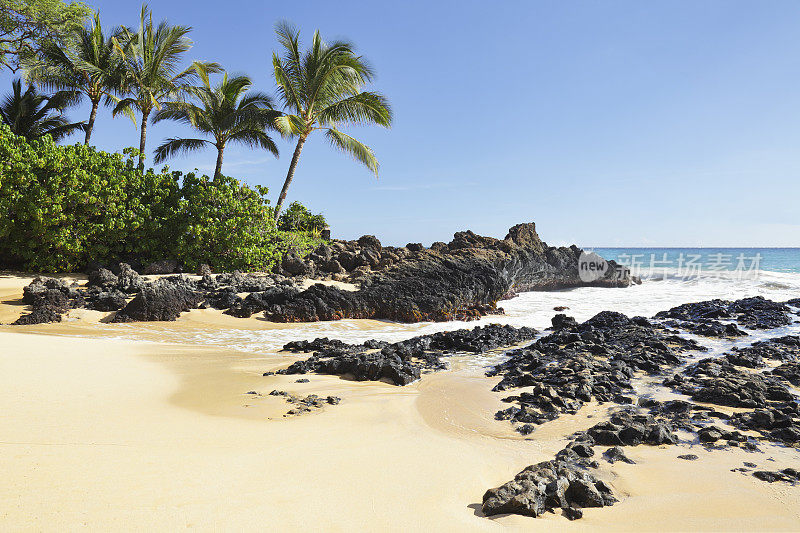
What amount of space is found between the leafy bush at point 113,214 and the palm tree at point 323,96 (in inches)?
136

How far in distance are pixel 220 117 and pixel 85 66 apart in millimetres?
5933

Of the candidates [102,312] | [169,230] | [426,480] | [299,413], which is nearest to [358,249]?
[169,230]

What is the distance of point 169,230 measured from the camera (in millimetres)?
14672

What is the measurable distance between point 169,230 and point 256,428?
43.8 feet

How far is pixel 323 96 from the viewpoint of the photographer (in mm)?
18578

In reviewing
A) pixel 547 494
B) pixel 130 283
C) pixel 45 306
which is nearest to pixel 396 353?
pixel 547 494

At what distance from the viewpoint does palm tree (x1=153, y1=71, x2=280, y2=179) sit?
19.5 meters

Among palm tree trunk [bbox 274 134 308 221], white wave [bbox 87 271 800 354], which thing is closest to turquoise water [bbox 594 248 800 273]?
white wave [bbox 87 271 800 354]

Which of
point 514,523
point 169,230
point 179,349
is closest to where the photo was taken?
point 514,523

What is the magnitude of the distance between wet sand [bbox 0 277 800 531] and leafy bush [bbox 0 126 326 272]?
31.9ft

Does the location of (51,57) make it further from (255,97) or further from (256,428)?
(256,428)

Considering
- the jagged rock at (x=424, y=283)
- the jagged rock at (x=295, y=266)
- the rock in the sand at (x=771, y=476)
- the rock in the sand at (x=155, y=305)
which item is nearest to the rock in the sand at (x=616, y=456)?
the rock in the sand at (x=771, y=476)

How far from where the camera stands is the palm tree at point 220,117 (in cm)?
1948

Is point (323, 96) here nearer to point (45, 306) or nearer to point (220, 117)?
point (220, 117)
